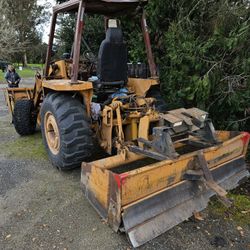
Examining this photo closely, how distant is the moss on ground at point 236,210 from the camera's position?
282 cm

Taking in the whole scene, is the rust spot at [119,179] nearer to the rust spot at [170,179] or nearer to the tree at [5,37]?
the rust spot at [170,179]

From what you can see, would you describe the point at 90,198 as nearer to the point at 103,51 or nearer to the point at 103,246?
the point at 103,246

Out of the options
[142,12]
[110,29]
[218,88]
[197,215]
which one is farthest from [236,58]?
[197,215]

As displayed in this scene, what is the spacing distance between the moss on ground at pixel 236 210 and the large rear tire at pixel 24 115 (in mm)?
3879

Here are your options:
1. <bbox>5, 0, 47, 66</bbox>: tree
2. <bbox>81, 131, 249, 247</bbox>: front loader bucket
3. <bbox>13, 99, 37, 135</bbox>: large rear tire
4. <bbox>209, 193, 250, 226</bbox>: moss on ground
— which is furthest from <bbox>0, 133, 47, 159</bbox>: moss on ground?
<bbox>5, 0, 47, 66</bbox>: tree

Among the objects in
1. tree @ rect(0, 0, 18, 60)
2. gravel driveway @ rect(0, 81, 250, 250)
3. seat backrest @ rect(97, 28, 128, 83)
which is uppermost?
tree @ rect(0, 0, 18, 60)

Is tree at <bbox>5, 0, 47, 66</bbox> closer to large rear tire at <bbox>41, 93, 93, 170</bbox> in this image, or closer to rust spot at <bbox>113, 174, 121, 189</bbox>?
large rear tire at <bbox>41, 93, 93, 170</bbox>

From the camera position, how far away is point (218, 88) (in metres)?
4.18

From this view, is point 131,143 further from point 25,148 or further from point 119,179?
point 25,148

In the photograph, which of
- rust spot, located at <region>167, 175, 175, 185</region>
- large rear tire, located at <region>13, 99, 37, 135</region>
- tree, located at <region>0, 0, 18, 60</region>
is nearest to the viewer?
rust spot, located at <region>167, 175, 175, 185</region>

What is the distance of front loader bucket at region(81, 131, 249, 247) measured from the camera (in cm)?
237

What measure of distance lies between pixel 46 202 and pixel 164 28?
390cm

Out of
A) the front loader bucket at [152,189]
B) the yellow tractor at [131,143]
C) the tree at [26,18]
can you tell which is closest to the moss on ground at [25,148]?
the yellow tractor at [131,143]

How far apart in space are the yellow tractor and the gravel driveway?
16 centimetres
